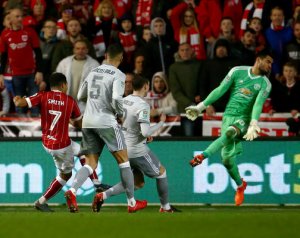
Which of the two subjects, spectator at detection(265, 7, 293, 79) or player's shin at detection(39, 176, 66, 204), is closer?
player's shin at detection(39, 176, 66, 204)

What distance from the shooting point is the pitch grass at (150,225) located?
11.3 m

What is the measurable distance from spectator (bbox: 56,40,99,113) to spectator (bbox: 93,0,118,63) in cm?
139

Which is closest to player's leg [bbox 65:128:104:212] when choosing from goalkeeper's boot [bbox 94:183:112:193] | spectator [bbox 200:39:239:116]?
goalkeeper's boot [bbox 94:183:112:193]

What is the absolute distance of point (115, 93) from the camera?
13.8m

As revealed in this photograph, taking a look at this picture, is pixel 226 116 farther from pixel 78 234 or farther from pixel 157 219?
pixel 78 234

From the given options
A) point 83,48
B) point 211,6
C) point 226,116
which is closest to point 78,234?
point 226,116

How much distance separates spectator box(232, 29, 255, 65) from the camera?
755 inches

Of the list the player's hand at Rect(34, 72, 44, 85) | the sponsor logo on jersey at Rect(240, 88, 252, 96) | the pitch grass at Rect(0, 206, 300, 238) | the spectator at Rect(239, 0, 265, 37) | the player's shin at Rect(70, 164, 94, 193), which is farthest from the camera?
the spectator at Rect(239, 0, 265, 37)

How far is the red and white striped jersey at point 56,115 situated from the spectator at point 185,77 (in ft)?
13.4

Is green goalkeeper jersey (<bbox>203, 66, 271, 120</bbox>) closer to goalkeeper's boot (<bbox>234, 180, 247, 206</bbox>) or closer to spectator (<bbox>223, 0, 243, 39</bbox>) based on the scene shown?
goalkeeper's boot (<bbox>234, 180, 247, 206</bbox>)

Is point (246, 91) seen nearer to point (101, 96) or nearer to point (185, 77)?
point (101, 96)

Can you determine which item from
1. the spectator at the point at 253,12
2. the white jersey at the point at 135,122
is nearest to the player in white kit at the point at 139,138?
the white jersey at the point at 135,122

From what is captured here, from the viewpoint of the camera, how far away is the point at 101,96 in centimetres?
1403

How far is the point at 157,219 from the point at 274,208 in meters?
4.49
